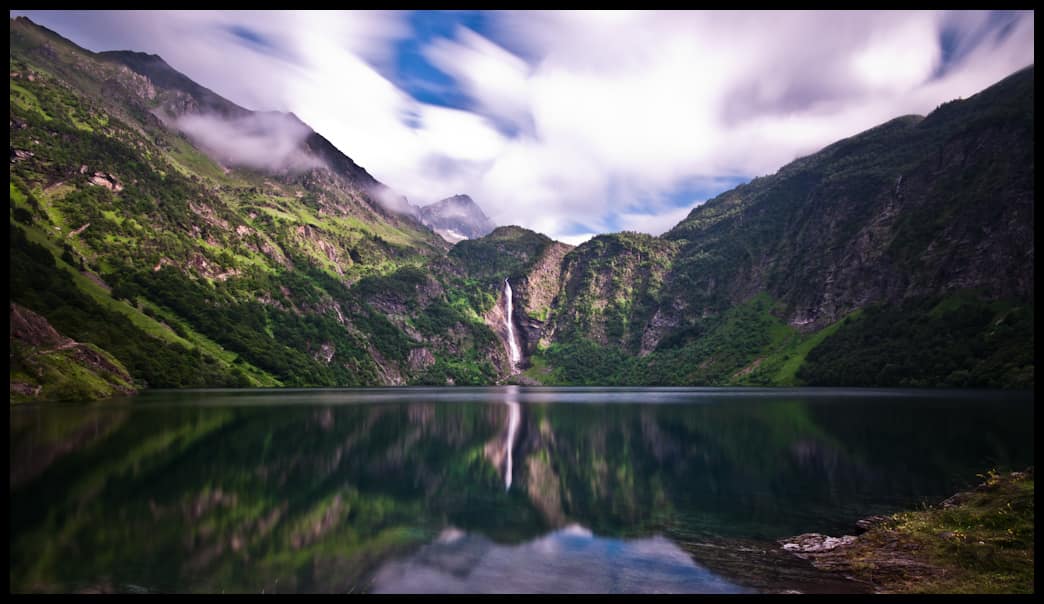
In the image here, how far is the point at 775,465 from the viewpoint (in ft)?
161

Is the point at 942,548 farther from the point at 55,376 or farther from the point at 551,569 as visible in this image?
the point at 55,376

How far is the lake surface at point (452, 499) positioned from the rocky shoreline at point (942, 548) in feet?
5.14

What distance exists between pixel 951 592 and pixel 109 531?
1344 inches

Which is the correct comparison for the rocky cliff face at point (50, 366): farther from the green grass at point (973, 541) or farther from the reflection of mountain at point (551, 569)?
the green grass at point (973, 541)

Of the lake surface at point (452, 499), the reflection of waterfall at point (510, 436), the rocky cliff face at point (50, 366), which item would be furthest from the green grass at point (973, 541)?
the rocky cliff face at point (50, 366)

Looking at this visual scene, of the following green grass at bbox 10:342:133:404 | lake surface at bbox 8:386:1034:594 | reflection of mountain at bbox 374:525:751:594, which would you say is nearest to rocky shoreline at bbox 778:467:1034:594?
lake surface at bbox 8:386:1034:594

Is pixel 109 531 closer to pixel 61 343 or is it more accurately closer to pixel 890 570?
pixel 890 570

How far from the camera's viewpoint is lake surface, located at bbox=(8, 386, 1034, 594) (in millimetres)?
23594

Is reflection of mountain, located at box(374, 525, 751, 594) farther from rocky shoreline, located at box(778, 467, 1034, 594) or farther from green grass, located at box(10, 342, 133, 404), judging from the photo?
green grass, located at box(10, 342, 133, 404)

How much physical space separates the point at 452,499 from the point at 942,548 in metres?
26.6

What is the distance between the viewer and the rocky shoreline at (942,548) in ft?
68.7

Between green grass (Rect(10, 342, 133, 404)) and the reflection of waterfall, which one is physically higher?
green grass (Rect(10, 342, 133, 404))

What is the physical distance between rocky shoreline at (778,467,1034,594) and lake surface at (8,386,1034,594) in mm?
1567

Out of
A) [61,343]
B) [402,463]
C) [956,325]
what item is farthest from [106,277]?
[956,325]
